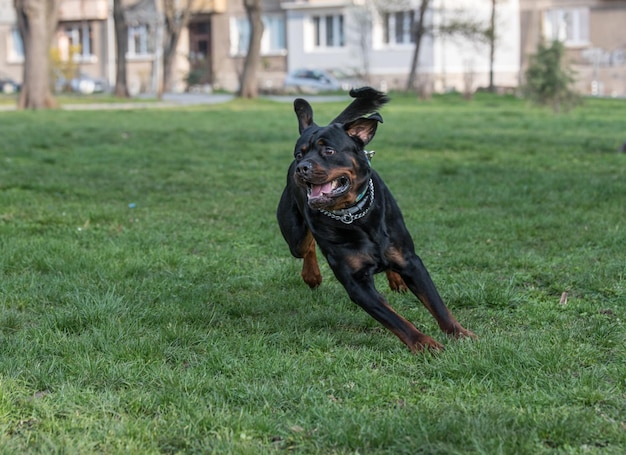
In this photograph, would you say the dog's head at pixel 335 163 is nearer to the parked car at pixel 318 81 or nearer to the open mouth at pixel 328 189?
the open mouth at pixel 328 189

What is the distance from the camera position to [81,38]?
53469 millimetres

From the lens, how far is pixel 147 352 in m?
4.25

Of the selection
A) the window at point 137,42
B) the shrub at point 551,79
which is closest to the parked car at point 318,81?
the window at point 137,42

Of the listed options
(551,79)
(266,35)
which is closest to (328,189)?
(551,79)

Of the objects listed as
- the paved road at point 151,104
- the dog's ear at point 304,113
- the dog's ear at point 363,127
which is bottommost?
the dog's ear at point 363,127

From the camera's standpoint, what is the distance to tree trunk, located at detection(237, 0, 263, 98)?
32375mm

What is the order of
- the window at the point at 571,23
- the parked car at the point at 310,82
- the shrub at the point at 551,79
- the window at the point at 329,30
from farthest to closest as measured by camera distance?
the window at the point at 329,30 → the parked car at the point at 310,82 → the window at the point at 571,23 → the shrub at the point at 551,79

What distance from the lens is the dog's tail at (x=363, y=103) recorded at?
481 cm

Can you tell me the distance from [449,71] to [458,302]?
1538 inches

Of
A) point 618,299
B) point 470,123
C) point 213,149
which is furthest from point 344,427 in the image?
point 470,123

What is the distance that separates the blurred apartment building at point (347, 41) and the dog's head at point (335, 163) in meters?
33.1

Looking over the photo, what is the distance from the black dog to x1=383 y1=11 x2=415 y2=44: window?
3985cm

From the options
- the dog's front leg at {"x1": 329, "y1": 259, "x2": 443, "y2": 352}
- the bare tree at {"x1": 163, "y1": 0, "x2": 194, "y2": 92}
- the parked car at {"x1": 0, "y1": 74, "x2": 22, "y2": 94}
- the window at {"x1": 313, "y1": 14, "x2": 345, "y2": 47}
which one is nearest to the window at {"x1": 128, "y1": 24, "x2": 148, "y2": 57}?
the parked car at {"x1": 0, "y1": 74, "x2": 22, "y2": 94}

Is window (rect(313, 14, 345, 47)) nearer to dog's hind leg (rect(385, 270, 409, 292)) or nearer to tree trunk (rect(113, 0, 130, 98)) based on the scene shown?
tree trunk (rect(113, 0, 130, 98))
